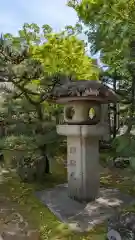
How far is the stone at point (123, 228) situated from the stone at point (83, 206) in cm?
109

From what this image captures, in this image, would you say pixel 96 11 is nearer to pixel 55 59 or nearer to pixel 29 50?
pixel 29 50

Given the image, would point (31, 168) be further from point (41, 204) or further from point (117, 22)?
point (117, 22)

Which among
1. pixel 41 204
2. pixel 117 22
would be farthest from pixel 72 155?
pixel 117 22

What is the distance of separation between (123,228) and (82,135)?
94.5 inches

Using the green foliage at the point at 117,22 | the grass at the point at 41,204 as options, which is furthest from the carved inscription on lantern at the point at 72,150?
the green foliage at the point at 117,22

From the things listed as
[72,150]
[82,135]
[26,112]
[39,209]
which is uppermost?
[26,112]

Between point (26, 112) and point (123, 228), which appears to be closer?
point (123, 228)

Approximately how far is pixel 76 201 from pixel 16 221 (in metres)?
1.34

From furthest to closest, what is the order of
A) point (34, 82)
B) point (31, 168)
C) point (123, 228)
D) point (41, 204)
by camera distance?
point (34, 82), point (31, 168), point (41, 204), point (123, 228)

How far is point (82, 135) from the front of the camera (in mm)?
5223

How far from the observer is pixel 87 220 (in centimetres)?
453

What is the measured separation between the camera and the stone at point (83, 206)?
14.7ft

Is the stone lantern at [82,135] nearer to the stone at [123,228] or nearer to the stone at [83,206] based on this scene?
the stone at [83,206]

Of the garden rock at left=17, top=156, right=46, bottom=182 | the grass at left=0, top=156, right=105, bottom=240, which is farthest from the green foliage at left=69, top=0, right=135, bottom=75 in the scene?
the garden rock at left=17, top=156, right=46, bottom=182
